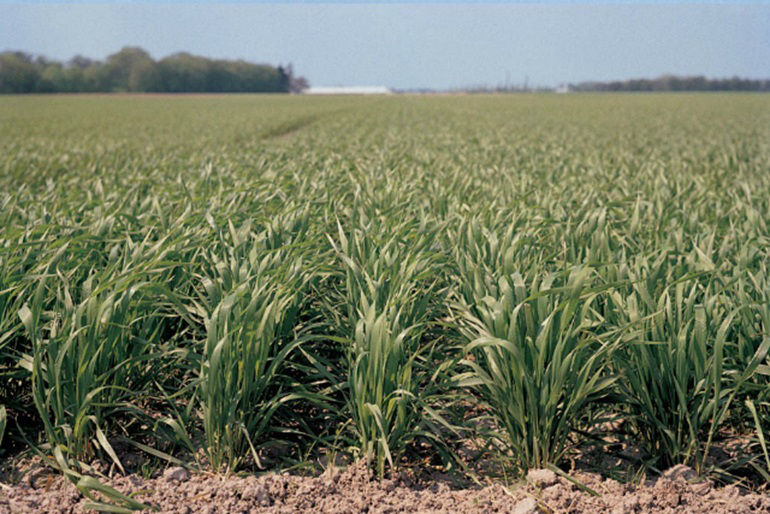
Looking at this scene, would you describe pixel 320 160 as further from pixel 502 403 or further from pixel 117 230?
pixel 502 403

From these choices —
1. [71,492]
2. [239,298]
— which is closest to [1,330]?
[71,492]

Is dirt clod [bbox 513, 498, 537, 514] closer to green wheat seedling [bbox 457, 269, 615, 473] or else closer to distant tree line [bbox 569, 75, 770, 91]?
green wheat seedling [bbox 457, 269, 615, 473]

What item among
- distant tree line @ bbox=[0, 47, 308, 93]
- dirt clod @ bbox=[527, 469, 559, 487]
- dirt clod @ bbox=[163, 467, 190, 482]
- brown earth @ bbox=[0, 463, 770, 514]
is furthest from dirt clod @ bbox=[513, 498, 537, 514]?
distant tree line @ bbox=[0, 47, 308, 93]

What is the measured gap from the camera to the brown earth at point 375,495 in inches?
87.2

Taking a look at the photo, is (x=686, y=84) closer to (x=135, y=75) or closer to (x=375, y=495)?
(x=135, y=75)

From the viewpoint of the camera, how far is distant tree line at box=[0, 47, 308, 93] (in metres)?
81.4

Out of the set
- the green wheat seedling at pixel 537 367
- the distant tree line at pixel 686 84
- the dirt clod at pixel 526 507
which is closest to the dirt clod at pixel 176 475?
the green wheat seedling at pixel 537 367

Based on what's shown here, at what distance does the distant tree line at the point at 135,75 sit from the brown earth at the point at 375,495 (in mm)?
93104

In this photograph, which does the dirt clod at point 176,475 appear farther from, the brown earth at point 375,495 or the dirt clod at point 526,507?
the dirt clod at point 526,507

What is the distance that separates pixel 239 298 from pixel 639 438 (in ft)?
6.13

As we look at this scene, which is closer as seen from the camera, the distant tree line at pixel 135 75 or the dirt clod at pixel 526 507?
the dirt clod at pixel 526 507

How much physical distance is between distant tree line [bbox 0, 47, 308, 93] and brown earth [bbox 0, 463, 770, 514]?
93.1m

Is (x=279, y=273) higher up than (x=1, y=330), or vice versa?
(x=279, y=273)

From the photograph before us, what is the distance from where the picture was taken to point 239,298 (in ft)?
8.38
